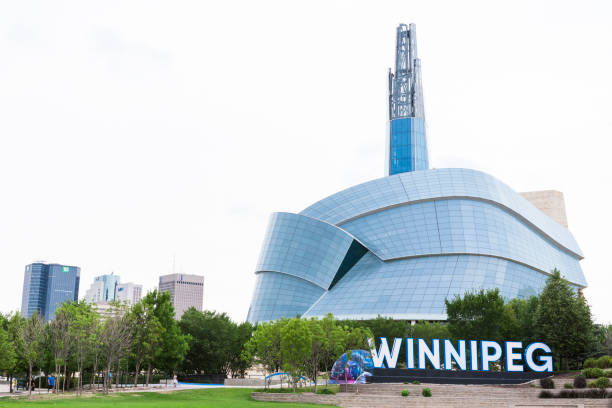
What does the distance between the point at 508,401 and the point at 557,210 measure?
123 metres

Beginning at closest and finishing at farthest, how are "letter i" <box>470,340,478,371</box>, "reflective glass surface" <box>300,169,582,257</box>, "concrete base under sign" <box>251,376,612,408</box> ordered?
"concrete base under sign" <box>251,376,612,408</box>, "letter i" <box>470,340,478,371</box>, "reflective glass surface" <box>300,169,582,257</box>

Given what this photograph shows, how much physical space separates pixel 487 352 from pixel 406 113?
4198 inches

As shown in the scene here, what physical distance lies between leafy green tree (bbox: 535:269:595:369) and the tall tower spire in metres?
87.8

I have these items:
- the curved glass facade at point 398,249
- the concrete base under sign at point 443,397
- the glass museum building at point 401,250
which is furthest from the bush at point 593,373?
the curved glass facade at point 398,249

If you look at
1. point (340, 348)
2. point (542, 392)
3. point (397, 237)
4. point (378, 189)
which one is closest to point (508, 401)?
point (542, 392)

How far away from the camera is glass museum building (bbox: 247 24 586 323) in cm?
7988

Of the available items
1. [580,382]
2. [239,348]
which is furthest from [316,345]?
[239,348]

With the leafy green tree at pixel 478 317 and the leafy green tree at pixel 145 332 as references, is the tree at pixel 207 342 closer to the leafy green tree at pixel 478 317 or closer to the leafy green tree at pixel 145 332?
the leafy green tree at pixel 145 332

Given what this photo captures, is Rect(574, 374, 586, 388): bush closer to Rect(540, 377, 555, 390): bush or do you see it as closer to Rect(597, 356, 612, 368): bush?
Rect(540, 377, 555, 390): bush

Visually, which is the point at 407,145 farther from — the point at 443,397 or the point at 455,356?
the point at 443,397

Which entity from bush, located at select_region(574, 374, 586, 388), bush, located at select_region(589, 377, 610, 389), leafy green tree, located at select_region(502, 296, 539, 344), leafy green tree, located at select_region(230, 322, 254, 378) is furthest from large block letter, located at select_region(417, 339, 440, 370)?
leafy green tree, located at select_region(230, 322, 254, 378)

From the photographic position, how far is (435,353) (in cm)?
4372

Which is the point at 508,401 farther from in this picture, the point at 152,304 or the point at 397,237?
the point at 397,237

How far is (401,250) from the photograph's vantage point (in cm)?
8562
